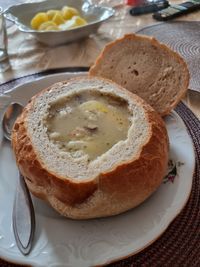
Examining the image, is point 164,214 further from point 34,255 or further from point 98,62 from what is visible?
point 98,62

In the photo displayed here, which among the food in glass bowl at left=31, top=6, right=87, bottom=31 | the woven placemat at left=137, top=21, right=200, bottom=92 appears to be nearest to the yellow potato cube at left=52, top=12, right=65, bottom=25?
the food in glass bowl at left=31, top=6, right=87, bottom=31

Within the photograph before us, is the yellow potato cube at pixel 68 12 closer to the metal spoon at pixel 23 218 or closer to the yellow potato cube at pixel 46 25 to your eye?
the yellow potato cube at pixel 46 25

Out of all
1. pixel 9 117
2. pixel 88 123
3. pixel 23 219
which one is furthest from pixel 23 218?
pixel 9 117

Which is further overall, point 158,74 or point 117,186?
point 158,74

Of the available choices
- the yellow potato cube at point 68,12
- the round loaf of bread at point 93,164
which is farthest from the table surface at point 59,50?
Answer: the round loaf of bread at point 93,164

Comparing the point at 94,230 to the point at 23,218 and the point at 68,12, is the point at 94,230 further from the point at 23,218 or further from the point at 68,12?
the point at 68,12

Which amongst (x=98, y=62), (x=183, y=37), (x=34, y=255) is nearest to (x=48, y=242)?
(x=34, y=255)
